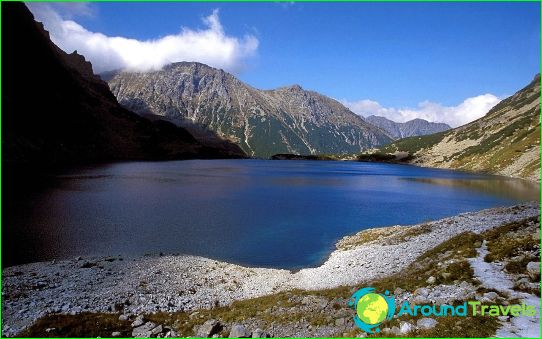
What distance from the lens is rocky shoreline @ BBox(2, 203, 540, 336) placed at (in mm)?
27438

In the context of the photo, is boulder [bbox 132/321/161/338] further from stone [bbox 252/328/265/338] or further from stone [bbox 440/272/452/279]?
stone [bbox 440/272/452/279]

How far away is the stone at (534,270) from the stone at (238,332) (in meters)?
16.5

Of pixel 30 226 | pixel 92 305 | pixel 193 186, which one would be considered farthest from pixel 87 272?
pixel 193 186

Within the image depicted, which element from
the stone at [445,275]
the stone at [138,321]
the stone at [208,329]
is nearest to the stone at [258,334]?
the stone at [208,329]

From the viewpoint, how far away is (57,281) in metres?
33.8

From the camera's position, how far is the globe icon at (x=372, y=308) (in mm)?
20703

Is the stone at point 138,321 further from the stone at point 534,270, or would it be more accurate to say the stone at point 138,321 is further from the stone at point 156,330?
the stone at point 534,270

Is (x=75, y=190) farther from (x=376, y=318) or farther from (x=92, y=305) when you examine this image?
(x=376, y=318)

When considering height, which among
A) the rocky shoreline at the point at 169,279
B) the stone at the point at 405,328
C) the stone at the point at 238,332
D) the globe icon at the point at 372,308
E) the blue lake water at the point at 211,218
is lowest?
the blue lake water at the point at 211,218

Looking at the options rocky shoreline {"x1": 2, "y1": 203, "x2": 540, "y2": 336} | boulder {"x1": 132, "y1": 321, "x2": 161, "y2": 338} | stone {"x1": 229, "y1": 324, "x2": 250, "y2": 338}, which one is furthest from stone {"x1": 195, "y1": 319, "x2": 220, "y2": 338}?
rocky shoreline {"x1": 2, "y1": 203, "x2": 540, "y2": 336}

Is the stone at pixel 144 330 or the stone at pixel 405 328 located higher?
the stone at pixel 405 328

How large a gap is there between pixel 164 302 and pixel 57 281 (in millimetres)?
12272

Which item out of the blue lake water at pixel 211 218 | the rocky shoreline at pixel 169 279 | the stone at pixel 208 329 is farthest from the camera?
the blue lake water at pixel 211 218

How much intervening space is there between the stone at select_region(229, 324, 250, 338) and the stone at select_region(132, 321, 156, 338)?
4978 millimetres
